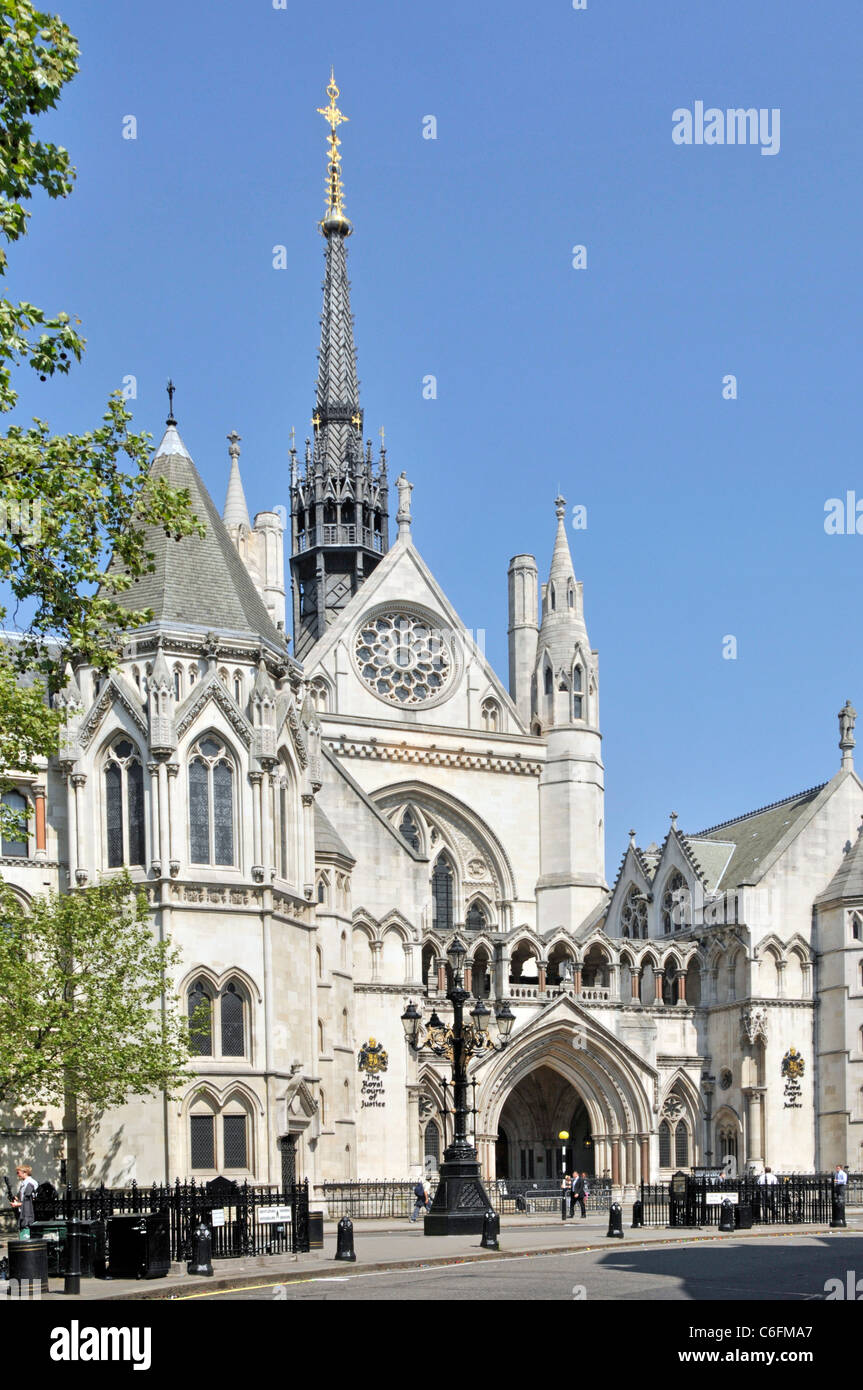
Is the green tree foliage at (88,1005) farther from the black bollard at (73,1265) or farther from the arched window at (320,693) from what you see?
the arched window at (320,693)

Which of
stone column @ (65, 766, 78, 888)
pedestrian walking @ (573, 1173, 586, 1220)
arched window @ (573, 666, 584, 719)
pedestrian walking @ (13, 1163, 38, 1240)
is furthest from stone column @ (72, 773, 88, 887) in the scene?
arched window @ (573, 666, 584, 719)

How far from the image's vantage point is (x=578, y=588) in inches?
2500

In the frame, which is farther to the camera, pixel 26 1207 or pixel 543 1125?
pixel 543 1125

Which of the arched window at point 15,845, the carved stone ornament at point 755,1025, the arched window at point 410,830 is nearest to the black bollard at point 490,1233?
the arched window at point 15,845

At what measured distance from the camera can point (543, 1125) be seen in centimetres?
5931

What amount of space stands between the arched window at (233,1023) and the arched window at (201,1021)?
1.07 ft

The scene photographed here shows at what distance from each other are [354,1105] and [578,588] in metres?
21.6

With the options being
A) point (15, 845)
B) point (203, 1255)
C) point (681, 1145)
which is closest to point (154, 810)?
point (15, 845)

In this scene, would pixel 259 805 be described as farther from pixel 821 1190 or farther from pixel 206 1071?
pixel 821 1190

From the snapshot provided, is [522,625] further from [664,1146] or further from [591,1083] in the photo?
[664,1146]

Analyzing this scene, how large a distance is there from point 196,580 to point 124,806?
5733mm

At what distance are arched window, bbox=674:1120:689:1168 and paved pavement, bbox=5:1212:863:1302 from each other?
18191 millimetres

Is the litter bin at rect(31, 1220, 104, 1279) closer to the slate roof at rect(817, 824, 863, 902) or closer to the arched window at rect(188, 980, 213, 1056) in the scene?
the arched window at rect(188, 980, 213, 1056)
